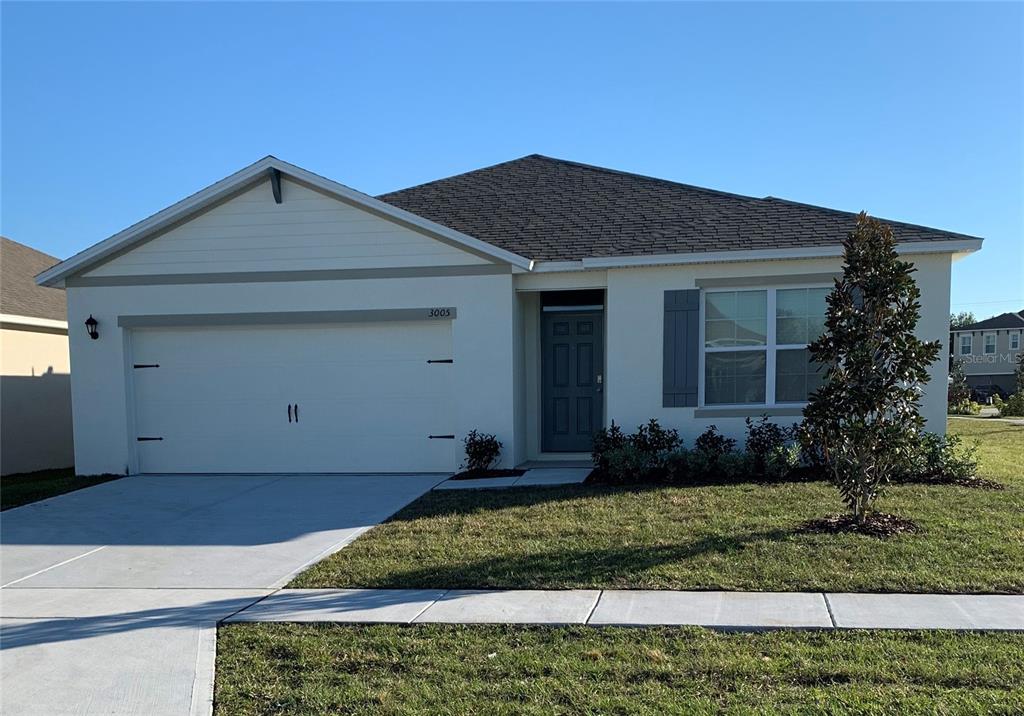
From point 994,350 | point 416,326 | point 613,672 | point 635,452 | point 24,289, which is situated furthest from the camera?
point 994,350

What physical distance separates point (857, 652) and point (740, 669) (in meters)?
0.74

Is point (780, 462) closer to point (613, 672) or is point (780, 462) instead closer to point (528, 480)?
point (528, 480)

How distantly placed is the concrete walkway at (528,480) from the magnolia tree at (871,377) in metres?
3.62

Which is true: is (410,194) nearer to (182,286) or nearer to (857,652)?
(182,286)

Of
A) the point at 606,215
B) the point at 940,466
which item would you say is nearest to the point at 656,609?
the point at 940,466

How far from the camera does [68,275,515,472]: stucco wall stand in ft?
34.7

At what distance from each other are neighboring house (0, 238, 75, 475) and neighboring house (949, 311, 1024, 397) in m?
48.4

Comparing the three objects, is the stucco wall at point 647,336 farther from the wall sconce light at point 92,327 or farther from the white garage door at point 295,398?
the wall sconce light at point 92,327

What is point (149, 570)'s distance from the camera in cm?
630

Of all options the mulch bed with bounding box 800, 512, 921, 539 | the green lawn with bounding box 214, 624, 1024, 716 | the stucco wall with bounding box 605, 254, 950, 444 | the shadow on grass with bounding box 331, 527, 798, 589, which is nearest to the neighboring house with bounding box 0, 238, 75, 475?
the shadow on grass with bounding box 331, 527, 798, 589

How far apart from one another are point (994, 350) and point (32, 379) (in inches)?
2082

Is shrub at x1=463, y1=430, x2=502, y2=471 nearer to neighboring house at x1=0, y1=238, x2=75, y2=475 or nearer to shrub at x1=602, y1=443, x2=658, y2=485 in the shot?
shrub at x1=602, y1=443, x2=658, y2=485

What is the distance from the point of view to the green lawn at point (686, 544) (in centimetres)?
540

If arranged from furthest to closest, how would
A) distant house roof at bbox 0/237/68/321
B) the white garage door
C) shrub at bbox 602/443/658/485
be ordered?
distant house roof at bbox 0/237/68/321
the white garage door
shrub at bbox 602/443/658/485
